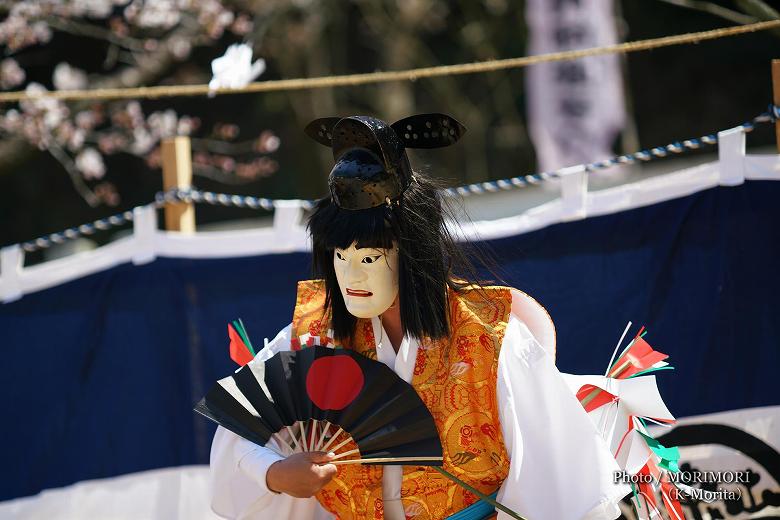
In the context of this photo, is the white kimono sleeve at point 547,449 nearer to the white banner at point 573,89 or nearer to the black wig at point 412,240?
the black wig at point 412,240

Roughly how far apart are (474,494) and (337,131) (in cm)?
95

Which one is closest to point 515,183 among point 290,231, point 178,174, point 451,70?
point 451,70

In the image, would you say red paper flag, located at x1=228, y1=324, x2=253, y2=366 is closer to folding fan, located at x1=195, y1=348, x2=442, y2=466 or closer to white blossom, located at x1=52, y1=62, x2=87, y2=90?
folding fan, located at x1=195, y1=348, x2=442, y2=466

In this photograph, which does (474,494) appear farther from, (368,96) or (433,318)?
(368,96)

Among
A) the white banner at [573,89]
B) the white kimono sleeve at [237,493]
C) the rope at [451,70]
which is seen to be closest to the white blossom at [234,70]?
the rope at [451,70]

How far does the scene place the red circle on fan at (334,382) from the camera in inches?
92.7

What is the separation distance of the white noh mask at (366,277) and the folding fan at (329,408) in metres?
0.13

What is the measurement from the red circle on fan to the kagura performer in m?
0.13

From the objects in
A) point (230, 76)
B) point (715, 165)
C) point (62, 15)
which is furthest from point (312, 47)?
point (715, 165)

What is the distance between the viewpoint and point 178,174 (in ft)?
12.6

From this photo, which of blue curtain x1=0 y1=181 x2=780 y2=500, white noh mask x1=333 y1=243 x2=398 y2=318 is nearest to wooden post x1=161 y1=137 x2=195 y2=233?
blue curtain x1=0 y1=181 x2=780 y2=500

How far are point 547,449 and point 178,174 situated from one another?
2117 millimetres

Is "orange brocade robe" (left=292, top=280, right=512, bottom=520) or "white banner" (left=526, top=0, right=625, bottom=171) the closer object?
"orange brocade robe" (left=292, top=280, right=512, bottom=520)

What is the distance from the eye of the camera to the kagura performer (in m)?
2.27
